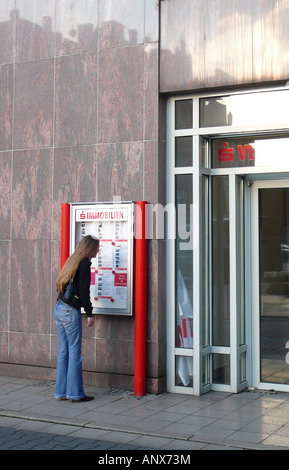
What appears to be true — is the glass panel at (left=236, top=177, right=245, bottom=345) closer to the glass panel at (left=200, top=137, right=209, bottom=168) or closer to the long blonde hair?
the glass panel at (left=200, top=137, right=209, bottom=168)

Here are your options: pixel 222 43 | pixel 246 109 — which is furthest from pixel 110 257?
pixel 222 43

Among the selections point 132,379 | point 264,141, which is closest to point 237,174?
point 264,141

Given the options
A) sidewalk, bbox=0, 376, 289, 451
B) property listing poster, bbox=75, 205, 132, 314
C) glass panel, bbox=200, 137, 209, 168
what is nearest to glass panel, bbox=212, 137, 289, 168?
glass panel, bbox=200, 137, 209, 168

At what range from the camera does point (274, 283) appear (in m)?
8.23

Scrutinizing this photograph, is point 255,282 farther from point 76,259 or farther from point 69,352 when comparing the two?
point 69,352

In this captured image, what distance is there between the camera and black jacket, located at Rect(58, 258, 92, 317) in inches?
299

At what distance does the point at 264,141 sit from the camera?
8039 millimetres

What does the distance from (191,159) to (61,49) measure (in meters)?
2.31

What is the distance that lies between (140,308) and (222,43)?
3.17m

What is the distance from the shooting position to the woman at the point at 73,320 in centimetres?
761

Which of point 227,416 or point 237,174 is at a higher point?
point 237,174

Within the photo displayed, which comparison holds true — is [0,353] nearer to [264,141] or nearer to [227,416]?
[227,416]

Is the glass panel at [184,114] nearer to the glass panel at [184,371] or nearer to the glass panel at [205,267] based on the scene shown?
the glass panel at [205,267]

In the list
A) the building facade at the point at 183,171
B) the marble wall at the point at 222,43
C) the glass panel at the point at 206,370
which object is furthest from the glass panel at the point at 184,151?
Result: the glass panel at the point at 206,370
